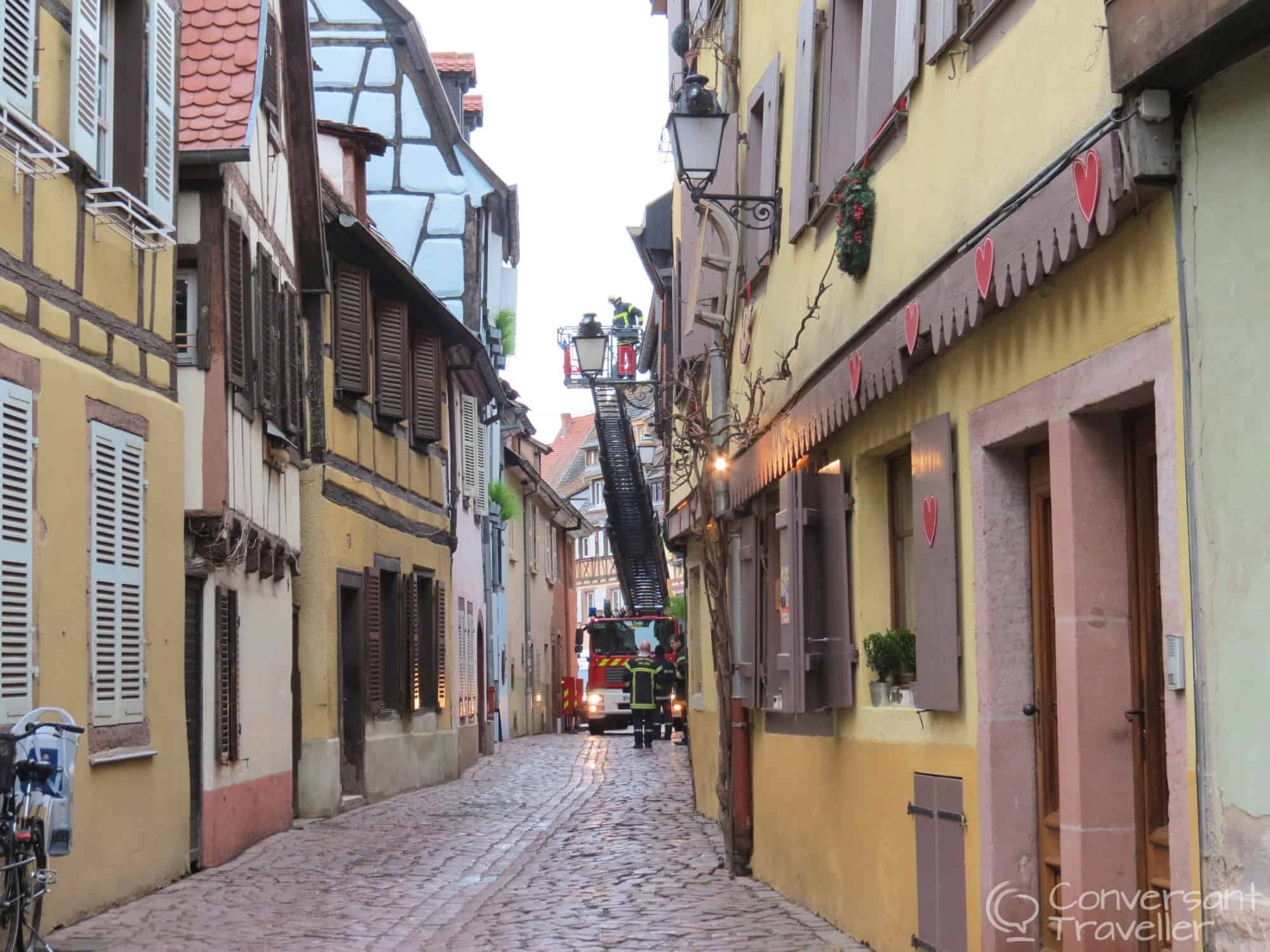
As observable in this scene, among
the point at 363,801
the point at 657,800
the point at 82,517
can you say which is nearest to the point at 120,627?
the point at 82,517

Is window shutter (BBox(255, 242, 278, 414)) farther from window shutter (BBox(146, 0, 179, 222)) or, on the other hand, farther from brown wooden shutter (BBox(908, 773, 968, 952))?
brown wooden shutter (BBox(908, 773, 968, 952))

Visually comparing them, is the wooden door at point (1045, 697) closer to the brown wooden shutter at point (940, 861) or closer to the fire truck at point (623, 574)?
the brown wooden shutter at point (940, 861)

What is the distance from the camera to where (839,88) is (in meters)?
9.15

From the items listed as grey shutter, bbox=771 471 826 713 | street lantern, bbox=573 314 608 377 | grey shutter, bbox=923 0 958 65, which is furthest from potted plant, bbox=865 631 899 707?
street lantern, bbox=573 314 608 377

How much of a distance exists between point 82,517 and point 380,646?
31.9ft

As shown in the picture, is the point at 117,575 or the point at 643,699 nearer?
the point at 117,575

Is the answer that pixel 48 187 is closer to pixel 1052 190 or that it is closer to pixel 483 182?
pixel 1052 190

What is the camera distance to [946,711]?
700 centimetres

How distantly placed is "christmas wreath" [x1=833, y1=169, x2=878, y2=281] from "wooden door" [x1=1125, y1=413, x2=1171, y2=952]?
2.80 m

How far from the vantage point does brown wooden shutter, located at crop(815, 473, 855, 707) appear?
8742mm

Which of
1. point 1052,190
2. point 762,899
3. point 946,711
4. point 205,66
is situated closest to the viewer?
point 1052,190

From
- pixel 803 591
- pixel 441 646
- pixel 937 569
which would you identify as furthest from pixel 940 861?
pixel 441 646

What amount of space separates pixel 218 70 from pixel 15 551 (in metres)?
5.27
